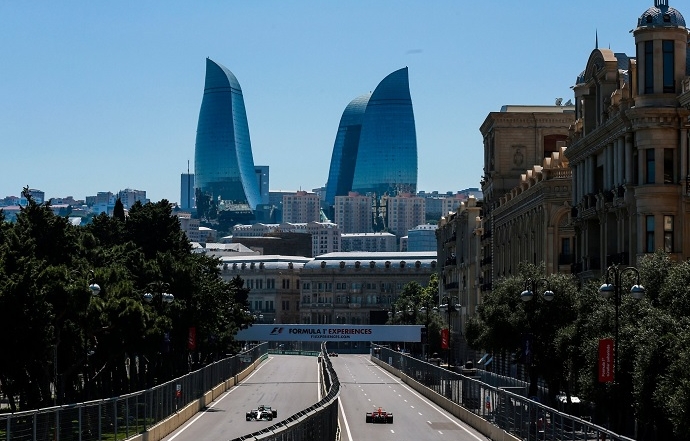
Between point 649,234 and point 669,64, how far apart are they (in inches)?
327

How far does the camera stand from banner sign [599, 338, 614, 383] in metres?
52.5

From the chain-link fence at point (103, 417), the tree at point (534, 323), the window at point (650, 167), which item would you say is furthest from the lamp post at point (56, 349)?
the window at point (650, 167)

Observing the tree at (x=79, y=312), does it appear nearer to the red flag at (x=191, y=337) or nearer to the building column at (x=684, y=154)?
the red flag at (x=191, y=337)

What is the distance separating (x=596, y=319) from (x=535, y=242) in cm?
5343

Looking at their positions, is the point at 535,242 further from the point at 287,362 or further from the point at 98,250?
the point at 287,362

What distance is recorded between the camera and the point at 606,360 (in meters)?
53.0

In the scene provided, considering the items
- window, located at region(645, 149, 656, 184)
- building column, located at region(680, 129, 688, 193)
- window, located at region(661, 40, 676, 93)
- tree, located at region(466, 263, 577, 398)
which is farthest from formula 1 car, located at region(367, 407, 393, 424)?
window, located at region(661, 40, 676, 93)

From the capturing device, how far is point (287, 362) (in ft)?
655

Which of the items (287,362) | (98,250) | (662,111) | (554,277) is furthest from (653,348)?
(287,362)

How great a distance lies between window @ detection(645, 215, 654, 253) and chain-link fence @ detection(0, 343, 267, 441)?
24205 mm

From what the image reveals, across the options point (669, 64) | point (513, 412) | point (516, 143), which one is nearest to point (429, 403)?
point (669, 64)

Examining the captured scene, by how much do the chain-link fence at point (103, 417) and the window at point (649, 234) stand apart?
79.4ft

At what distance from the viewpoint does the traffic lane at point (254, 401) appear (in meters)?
72.8

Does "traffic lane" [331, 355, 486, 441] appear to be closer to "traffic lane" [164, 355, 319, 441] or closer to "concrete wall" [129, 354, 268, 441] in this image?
"traffic lane" [164, 355, 319, 441]
